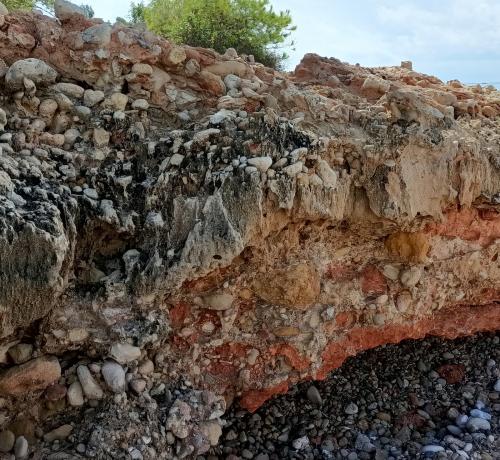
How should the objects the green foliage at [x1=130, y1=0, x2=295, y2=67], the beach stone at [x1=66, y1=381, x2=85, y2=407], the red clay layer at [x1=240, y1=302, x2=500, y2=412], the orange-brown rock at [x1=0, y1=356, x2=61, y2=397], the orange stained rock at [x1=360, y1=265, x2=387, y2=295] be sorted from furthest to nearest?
the green foliage at [x1=130, y1=0, x2=295, y2=67] → the orange stained rock at [x1=360, y1=265, x2=387, y2=295] → the red clay layer at [x1=240, y1=302, x2=500, y2=412] → the beach stone at [x1=66, y1=381, x2=85, y2=407] → the orange-brown rock at [x1=0, y1=356, x2=61, y2=397]

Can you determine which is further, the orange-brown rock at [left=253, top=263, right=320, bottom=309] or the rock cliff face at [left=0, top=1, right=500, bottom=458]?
the orange-brown rock at [left=253, top=263, right=320, bottom=309]

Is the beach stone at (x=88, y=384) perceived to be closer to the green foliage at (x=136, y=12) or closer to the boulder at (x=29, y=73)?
the boulder at (x=29, y=73)

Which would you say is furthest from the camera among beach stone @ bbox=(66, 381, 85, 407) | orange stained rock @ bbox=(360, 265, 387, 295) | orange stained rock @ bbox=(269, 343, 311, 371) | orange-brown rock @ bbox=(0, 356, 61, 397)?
orange stained rock @ bbox=(360, 265, 387, 295)

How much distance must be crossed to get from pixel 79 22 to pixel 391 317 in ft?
8.62

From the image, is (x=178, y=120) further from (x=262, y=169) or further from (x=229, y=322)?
(x=229, y=322)

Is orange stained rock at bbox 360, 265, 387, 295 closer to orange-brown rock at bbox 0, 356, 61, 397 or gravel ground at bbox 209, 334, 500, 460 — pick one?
gravel ground at bbox 209, 334, 500, 460

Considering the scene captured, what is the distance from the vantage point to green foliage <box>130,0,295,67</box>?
8.42 m

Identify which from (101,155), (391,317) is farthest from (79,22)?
(391,317)

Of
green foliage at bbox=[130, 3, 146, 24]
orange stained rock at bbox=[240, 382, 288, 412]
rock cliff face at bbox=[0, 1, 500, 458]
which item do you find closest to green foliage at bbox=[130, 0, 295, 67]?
green foliage at bbox=[130, 3, 146, 24]

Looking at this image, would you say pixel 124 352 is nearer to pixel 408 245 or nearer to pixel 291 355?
pixel 291 355

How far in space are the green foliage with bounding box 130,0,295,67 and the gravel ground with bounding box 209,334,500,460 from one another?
5.83m

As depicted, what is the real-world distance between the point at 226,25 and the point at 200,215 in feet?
23.1

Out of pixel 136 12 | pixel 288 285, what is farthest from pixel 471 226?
pixel 136 12

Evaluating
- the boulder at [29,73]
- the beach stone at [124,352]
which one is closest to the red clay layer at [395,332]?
the beach stone at [124,352]
